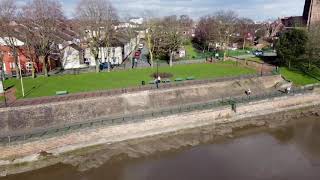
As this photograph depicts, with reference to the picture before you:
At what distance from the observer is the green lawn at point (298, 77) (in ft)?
127

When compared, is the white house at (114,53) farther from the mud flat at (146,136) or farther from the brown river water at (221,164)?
the brown river water at (221,164)

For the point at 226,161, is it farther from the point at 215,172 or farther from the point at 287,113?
the point at 287,113

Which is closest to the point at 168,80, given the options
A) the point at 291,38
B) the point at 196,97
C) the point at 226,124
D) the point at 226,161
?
the point at 196,97

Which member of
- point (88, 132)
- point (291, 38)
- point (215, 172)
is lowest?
point (215, 172)

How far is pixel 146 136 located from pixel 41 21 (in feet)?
59.8

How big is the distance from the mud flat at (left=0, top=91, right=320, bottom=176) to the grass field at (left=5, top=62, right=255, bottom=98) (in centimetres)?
781

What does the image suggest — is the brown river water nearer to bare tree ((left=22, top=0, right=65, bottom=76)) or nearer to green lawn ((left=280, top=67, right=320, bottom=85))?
green lawn ((left=280, top=67, right=320, bottom=85))

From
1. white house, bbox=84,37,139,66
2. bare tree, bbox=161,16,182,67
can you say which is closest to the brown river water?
bare tree, bbox=161,16,182,67

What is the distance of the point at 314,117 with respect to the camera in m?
32.0

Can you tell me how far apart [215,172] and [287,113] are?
611 inches

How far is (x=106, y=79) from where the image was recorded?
3550 cm

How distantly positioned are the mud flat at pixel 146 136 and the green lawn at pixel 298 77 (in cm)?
590

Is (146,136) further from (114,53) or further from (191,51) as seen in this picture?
(191,51)

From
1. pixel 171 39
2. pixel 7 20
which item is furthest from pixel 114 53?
pixel 7 20
